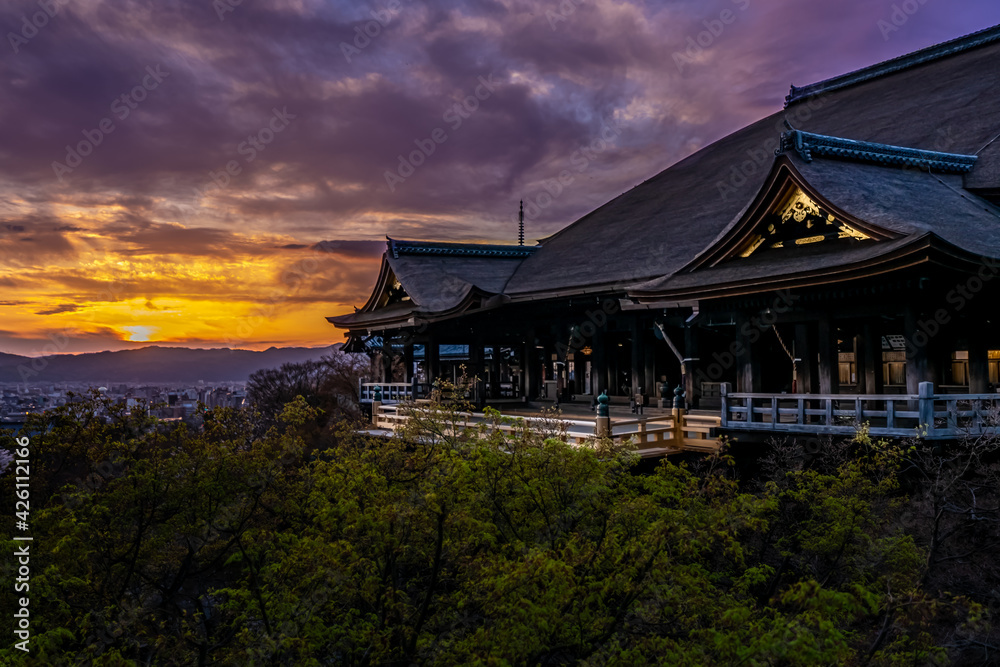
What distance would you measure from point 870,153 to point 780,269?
16.8 ft

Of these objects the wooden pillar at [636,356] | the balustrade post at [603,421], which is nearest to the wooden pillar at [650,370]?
the wooden pillar at [636,356]

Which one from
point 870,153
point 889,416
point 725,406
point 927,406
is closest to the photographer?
point 927,406

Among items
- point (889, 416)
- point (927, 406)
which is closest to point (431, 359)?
point (889, 416)

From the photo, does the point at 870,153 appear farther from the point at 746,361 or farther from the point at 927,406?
the point at 927,406

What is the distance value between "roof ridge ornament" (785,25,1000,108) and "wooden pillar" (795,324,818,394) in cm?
1746

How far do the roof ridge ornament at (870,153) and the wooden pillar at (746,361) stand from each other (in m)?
3.94

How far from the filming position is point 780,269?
1455 cm

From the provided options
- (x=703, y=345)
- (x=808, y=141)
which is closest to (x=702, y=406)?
(x=703, y=345)

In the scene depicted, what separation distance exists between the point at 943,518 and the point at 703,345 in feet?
38.3

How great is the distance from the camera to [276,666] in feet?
21.4

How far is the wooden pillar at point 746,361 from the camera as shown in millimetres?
15844

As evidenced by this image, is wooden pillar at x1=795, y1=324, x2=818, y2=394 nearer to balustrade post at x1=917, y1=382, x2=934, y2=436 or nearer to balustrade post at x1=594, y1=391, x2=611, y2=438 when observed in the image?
balustrade post at x1=917, y1=382, x2=934, y2=436

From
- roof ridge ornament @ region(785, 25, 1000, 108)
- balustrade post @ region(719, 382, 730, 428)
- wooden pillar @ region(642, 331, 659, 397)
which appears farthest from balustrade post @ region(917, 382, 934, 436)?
roof ridge ornament @ region(785, 25, 1000, 108)

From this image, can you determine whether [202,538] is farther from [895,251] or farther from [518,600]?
[895,251]
